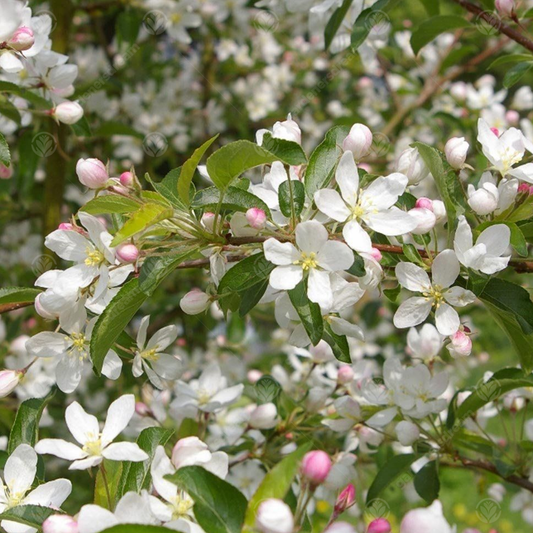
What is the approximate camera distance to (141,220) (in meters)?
0.93

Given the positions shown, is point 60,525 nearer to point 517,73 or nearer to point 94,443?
point 94,443

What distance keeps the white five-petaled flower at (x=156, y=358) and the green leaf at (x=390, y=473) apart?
48 cm

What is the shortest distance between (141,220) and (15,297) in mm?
385

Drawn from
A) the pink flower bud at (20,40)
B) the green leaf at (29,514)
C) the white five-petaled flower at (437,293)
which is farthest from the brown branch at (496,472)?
the pink flower bud at (20,40)

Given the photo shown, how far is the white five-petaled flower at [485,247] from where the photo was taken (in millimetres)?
1052

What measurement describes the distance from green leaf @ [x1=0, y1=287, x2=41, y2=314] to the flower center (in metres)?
0.46

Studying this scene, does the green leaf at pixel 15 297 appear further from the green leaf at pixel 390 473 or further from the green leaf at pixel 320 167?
the green leaf at pixel 390 473

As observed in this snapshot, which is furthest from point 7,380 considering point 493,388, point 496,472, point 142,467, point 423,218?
point 496,472

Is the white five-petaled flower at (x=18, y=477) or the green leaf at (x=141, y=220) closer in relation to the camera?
the green leaf at (x=141, y=220)

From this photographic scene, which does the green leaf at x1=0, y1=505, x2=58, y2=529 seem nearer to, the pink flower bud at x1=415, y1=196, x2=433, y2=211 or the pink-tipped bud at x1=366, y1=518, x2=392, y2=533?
the pink-tipped bud at x1=366, y1=518, x2=392, y2=533

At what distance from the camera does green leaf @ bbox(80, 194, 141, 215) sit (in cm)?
99

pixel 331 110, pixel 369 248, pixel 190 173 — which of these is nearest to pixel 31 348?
pixel 190 173

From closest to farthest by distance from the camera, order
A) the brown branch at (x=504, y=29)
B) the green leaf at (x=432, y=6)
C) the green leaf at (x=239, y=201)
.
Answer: the green leaf at (x=239, y=201) → the brown branch at (x=504, y=29) → the green leaf at (x=432, y=6)

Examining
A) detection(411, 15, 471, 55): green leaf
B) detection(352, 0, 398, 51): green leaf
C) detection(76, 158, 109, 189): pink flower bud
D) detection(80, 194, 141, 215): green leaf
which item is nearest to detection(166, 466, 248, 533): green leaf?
detection(80, 194, 141, 215): green leaf
